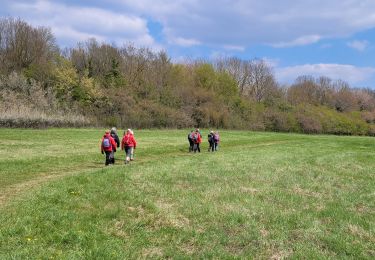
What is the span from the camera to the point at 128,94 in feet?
254

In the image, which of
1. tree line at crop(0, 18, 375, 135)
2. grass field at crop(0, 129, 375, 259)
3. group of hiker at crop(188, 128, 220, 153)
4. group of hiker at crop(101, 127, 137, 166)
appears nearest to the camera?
grass field at crop(0, 129, 375, 259)

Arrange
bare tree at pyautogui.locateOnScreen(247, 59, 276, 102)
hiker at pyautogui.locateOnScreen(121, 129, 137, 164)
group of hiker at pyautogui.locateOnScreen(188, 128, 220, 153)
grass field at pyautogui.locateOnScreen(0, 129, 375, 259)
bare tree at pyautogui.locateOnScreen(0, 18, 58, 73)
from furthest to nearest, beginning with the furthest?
1. bare tree at pyautogui.locateOnScreen(247, 59, 276, 102)
2. bare tree at pyautogui.locateOnScreen(0, 18, 58, 73)
3. group of hiker at pyautogui.locateOnScreen(188, 128, 220, 153)
4. hiker at pyautogui.locateOnScreen(121, 129, 137, 164)
5. grass field at pyautogui.locateOnScreen(0, 129, 375, 259)

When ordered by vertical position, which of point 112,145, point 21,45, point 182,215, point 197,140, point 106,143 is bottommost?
point 182,215

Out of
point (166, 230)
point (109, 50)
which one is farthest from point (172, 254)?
point (109, 50)

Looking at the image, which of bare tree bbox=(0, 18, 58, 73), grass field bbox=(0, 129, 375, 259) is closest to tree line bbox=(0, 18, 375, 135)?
bare tree bbox=(0, 18, 58, 73)

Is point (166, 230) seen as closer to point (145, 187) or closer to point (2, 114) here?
point (145, 187)

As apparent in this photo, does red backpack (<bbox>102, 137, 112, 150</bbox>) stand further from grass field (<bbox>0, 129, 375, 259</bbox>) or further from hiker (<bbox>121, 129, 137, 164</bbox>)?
grass field (<bbox>0, 129, 375, 259</bbox>)

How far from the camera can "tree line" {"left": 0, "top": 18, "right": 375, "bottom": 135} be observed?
63750mm

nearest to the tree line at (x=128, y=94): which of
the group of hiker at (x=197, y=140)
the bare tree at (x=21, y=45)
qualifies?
the bare tree at (x=21, y=45)

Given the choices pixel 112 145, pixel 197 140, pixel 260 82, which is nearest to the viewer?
pixel 112 145

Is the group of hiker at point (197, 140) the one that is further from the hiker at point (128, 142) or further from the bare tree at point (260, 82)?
the bare tree at point (260, 82)

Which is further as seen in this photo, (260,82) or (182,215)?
(260,82)

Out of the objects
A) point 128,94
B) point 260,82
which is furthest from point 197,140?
point 260,82

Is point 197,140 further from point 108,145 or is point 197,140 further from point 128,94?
point 128,94
